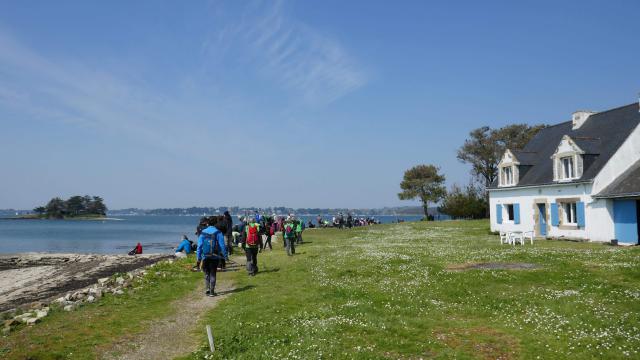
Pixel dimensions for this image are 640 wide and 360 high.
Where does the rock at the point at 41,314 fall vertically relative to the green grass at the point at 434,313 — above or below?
below

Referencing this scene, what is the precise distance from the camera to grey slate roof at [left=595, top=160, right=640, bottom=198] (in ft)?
104

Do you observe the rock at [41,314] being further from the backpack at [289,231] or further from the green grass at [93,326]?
the backpack at [289,231]

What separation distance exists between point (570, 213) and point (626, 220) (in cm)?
558

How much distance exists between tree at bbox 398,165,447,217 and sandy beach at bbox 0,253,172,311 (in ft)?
208

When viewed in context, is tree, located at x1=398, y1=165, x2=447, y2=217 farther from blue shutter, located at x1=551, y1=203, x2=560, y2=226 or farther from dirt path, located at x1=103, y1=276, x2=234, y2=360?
dirt path, located at x1=103, y1=276, x2=234, y2=360

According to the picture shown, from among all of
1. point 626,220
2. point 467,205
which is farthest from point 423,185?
point 626,220

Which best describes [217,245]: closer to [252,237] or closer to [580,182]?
[252,237]

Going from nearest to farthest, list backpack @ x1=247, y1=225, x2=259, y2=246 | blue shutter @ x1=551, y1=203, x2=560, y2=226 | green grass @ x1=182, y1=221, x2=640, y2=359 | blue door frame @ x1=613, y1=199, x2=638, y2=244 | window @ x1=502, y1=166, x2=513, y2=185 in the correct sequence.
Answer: green grass @ x1=182, y1=221, x2=640, y2=359, backpack @ x1=247, y1=225, x2=259, y2=246, blue door frame @ x1=613, y1=199, x2=638, y2=244, blue shutter @ x1=551, y1=203, x2=560, y2=226, window @ x1=502, y1=166, x2=513, y2=185

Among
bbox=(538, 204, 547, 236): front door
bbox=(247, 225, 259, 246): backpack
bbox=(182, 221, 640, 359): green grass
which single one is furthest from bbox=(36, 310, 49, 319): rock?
bbox=(538, 204, 547, 236): front door

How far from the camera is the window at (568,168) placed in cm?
3738

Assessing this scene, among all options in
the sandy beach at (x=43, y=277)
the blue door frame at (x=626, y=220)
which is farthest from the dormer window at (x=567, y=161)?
the sandy beach at (x=43, y=277)

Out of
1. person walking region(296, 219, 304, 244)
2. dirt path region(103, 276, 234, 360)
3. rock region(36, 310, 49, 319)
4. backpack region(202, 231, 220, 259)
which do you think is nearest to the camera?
dirt path region(103, 276, 234, 360)

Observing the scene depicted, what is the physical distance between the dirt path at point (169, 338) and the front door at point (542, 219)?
32.6 m

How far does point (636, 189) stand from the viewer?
103 feet
